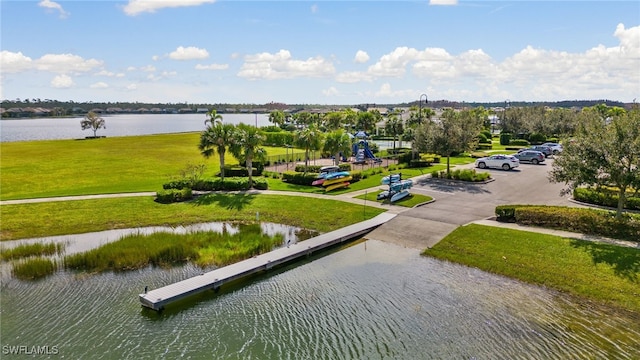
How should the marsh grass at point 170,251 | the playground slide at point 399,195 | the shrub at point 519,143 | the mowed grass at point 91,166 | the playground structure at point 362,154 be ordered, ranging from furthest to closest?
the shrub at point 519,143
the playground structure at point 362,154
the mowed grass at point 91,166
the playground slide at point 399,195
the marsh grass at point 170,251

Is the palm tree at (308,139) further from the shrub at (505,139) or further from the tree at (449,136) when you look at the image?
the shrub at (505,139)

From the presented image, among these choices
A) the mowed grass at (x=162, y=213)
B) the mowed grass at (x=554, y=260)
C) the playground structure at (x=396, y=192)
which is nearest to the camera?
the mowed grass at (x=554, y=260)

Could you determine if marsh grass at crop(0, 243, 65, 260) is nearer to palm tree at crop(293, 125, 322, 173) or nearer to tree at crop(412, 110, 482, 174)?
palm tree at crop(293, 125, 322, 173)

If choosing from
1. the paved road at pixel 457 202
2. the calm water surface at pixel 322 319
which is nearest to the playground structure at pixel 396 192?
the paved road at pixel 457 202

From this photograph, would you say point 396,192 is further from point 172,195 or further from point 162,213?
point 172,195

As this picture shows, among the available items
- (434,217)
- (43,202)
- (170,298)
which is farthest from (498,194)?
(43,202)

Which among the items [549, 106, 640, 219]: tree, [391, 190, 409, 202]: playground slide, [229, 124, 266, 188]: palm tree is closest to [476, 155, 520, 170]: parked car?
[391, 190, 409, 202]: playground slide

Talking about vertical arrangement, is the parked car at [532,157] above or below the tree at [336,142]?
below
